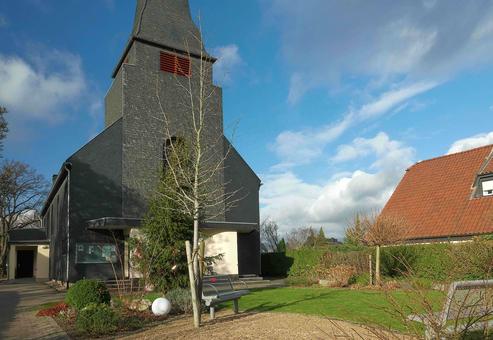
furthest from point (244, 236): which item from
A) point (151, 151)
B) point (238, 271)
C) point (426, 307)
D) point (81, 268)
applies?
point (426, 307)

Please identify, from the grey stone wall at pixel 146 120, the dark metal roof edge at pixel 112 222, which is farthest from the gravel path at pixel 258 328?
the grey stone wall at pixel 146 120

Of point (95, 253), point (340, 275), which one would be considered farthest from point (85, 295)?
point (95, 253)

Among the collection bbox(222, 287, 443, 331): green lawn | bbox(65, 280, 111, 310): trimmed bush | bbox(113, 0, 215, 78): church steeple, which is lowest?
bbox(222, 287, 443, 331): green lawn

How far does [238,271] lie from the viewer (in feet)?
91.5

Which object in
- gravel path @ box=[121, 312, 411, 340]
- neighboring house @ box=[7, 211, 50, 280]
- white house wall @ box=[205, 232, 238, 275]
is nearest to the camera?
gravel path @ box=[121, 312, 411, 340]

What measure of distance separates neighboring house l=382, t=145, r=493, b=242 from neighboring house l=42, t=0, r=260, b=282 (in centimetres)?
953

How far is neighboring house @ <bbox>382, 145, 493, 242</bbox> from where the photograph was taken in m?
22.0

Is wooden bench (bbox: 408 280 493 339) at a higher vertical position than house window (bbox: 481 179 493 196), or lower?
lower

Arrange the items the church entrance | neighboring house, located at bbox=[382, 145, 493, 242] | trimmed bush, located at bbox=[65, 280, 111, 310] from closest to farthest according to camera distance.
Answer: trimmed bush, located at bbox=[65, 280, 111, 310] < neighboring house, located at bbox=[382, 145, 493, 242] < the church entrance

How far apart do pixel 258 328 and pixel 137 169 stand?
1878 cm

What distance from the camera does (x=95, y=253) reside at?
79.2 ft

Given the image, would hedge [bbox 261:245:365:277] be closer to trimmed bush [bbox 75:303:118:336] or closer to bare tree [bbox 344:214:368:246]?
bare tree [bbox 344:214:368:246]

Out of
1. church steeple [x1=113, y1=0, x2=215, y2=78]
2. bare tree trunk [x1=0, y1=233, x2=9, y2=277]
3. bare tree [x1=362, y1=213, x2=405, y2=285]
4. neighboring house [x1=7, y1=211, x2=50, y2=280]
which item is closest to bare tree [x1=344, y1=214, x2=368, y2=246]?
bare tree [x1=362, y1=213, x2=405, y2=285]

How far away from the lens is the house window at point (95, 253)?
77.9ft
